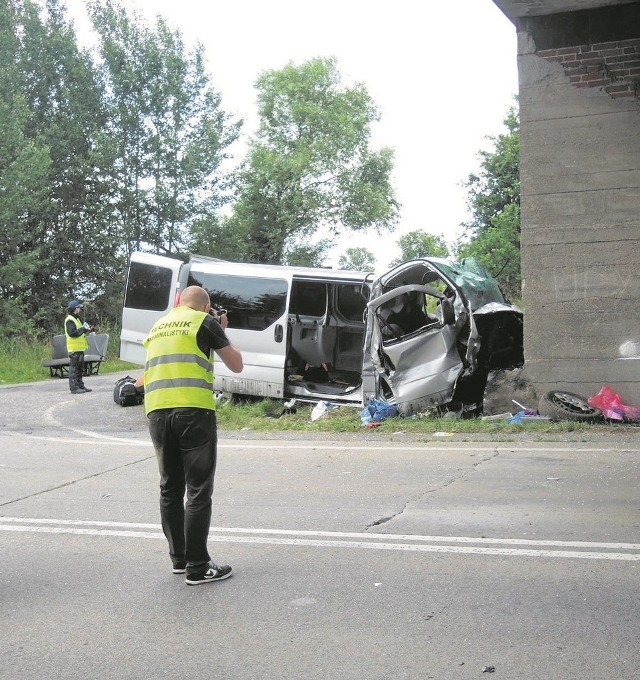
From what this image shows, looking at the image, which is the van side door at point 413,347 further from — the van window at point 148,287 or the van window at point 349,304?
the van window at point 148,287

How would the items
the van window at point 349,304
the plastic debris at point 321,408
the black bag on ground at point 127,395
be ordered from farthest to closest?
the black bag on ground at point 127,395 < the van window at point 349,304 < the plastic debris at point 321,408

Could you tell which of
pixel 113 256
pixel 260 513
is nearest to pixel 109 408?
pixel 260 513

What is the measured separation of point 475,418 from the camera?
12.3 metres

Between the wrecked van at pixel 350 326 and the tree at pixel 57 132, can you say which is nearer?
the wrecked van at pixel 350 326

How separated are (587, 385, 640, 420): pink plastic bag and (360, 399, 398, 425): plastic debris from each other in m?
2.57

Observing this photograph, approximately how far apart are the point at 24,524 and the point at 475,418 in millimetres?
7002

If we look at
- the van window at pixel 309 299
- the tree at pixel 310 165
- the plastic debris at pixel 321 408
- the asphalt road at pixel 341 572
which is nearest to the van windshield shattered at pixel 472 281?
the van window at pixel 309 299

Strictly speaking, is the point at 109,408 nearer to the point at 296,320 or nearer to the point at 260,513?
the point at 296,320

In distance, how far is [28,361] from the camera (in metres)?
26.4

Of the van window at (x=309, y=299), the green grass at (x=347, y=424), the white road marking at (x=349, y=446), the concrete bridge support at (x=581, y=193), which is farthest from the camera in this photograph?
the van window at (x=309, y=299)

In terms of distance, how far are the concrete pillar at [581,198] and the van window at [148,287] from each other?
18.3 ft

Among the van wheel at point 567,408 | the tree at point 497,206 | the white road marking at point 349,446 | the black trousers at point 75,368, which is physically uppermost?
the tree at point 497,206

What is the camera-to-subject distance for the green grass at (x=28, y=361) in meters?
23.5

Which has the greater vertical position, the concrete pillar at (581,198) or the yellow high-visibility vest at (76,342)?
the concrete pillar at (581,198)
